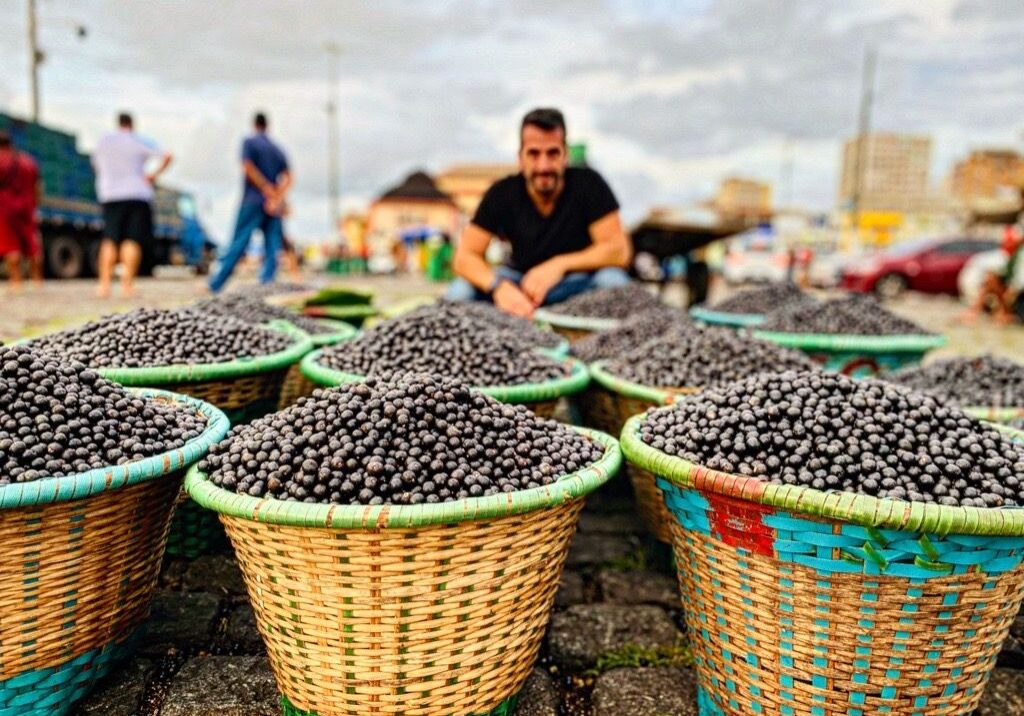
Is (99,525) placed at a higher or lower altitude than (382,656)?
higher

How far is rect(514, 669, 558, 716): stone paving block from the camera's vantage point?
1969 mm

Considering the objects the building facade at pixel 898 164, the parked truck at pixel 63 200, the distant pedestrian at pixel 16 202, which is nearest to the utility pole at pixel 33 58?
the parked truck at pixel 63 200

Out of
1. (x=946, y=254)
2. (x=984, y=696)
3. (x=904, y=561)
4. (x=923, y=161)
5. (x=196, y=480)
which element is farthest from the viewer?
(x=923, y=161)

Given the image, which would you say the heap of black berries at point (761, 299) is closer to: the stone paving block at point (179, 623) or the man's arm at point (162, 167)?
the stone paving block at point (179, 623)

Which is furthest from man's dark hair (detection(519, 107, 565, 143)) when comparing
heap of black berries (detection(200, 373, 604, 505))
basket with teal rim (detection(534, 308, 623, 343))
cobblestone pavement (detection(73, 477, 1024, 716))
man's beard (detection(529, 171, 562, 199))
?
heap of black berries (detection(200, 373, 604, 505))

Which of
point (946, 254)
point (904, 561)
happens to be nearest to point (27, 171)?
point (904, 561)

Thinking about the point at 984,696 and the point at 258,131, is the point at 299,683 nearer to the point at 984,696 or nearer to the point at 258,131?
the point at 984,696

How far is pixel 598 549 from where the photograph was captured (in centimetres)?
300

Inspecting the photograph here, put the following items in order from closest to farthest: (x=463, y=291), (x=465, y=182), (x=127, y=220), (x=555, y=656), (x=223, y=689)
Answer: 1. (x=223, y=689)
2. (x=555, y=656)
3. (x=463, y=291)
4. (x=127, y=220)
5. (x=465, y=182)

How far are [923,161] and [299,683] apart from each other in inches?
4556

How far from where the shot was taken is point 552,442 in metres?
2.04

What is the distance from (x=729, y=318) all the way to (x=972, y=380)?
2.00 m

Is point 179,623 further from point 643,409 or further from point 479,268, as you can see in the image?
point 479,268

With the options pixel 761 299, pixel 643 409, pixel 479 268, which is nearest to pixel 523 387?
pixel 643 409
